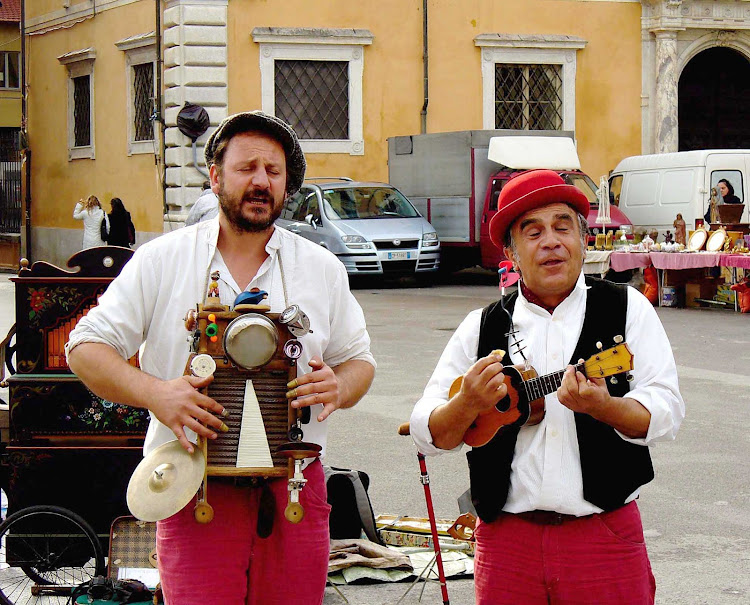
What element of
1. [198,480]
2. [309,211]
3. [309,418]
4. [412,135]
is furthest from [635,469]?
[412,135]

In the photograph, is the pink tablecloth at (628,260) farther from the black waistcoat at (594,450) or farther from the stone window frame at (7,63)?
the stone window frame at (7,63)

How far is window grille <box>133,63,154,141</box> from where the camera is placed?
87.1 ft

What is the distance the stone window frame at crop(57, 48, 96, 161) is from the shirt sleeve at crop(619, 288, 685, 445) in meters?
27.3

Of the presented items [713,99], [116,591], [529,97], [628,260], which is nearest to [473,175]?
[628,260]

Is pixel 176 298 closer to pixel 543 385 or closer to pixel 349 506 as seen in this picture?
pixel 543 385

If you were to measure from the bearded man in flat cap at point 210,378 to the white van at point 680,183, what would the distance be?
17.3 meters

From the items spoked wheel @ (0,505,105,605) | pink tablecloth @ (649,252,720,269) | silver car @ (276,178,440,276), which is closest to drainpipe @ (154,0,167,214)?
silver car @ (276,178,440,276)

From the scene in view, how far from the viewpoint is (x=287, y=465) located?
Answer: 2854 mm

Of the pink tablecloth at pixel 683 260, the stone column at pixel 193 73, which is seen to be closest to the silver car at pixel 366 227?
the stone column at pixel 193 73

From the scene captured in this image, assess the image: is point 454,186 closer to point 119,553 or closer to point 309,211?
point 309,211

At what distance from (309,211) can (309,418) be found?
18.8 metres

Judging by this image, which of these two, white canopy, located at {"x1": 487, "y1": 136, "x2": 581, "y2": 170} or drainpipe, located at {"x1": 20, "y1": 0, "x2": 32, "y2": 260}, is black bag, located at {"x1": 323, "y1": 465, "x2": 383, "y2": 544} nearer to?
white canopy, located at {"x1": 487, "y1": 136, "x2": 581, "y2": 170}

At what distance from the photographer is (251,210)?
3020 millimetres

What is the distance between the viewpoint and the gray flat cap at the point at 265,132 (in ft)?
10.0
